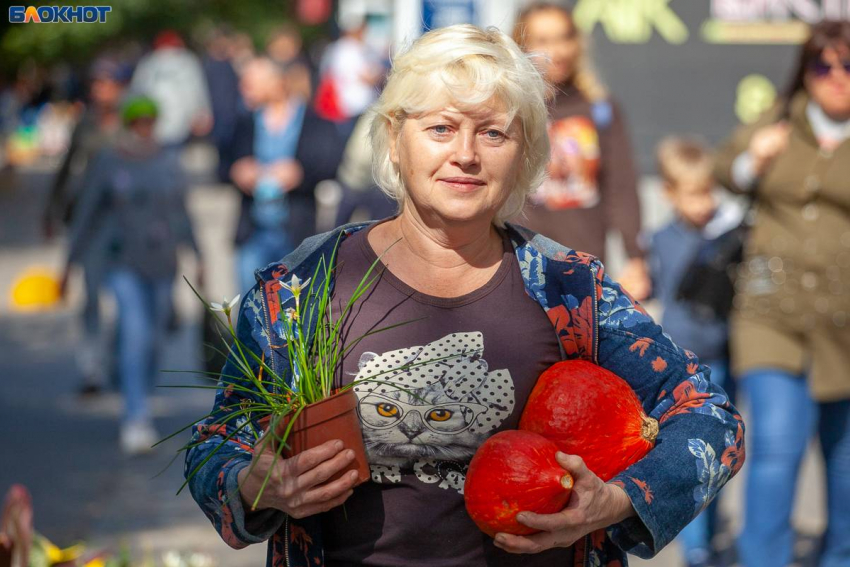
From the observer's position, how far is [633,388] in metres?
2.52

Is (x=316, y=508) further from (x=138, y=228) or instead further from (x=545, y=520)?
(x=138, y=228)

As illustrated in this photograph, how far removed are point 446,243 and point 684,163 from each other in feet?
10.9

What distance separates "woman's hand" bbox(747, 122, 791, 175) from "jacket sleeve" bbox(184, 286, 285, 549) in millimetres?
2892

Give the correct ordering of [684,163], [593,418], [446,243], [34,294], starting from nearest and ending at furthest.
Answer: [593,418] → [446,243] → [684,163] → [34,294]

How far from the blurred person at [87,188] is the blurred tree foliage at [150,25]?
53.1ft

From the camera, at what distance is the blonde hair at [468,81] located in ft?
8.09

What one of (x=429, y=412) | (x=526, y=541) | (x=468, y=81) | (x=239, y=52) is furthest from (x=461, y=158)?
(x=239, y=52)

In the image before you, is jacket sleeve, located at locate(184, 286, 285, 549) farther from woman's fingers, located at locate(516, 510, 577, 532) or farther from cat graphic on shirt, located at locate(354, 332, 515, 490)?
woman's fingers, located at locate(516, 510, 577, 532)

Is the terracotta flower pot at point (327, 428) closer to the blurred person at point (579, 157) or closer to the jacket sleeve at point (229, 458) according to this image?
the jacket sleeve at point (229, 458)

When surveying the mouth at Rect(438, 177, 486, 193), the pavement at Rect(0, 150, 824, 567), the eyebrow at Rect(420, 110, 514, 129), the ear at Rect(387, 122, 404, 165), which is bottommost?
the pavement at Rect(0, 150, 824, 567)

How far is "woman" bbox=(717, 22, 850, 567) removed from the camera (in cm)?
468

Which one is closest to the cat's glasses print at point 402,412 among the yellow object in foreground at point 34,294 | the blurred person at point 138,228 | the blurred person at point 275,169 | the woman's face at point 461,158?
the woman's face at point 461,158

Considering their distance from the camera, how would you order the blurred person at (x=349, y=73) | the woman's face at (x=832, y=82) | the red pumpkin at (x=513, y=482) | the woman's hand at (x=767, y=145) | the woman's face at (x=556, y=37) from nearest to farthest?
the red pumpkin at (x=513, y=482) < the woman's face at (x=832, y=82) < the woman's hand at (x=767, y=145) < the woman's face at (x=556, y=37) < the blurred person at (x=349, y=73)

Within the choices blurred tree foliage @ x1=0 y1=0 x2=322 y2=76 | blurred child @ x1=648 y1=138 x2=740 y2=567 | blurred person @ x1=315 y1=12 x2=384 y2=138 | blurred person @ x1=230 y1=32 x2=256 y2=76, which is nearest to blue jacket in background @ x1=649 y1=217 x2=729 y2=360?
blurred child @ x1=648 y1=138 x2=740 y2=567
